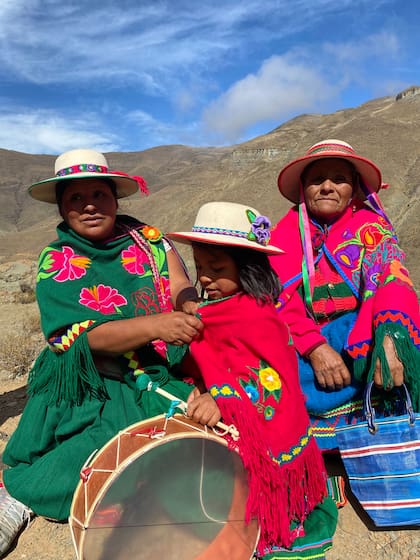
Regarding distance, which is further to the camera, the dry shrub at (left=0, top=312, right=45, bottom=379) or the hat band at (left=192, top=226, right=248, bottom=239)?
the dry shrub at (left=0, top=312, right=45, bottom=379)

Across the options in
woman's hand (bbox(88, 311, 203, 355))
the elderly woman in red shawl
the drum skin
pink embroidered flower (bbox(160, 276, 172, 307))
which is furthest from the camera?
pink embroidered flower (bbox(160, 276, 172, 307))

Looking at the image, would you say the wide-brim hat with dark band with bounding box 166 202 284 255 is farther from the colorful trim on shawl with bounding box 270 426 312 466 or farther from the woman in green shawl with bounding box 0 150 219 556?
the colorful trim on shawl with bounding box 270 426 312 466

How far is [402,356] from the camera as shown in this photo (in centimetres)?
244

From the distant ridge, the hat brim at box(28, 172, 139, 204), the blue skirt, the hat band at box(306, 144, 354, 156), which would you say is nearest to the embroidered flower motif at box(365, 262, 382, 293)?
the blue skirt

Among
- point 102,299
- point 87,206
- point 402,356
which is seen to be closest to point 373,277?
point 402,356

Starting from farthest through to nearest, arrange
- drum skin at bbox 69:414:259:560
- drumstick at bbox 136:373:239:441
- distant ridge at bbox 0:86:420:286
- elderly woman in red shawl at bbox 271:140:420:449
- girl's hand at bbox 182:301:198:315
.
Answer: distant ridge at bbox 0:86:420:286, elderly woman in red shawl at bbox 271:140:420:449, girl's hand at bbox 182:301:198:315, drumstick at bbox 136:373:239:441, drum skin at bbox 69:414:259:560

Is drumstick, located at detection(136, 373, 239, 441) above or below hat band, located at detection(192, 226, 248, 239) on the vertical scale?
below

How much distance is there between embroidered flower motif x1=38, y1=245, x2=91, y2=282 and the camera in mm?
2506

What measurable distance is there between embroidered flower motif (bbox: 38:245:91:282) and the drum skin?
2.86 ft

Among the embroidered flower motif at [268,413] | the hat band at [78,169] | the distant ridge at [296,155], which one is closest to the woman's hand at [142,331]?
the embroidered flower motif at [268,413]

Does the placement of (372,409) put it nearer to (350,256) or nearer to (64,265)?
(350,256)

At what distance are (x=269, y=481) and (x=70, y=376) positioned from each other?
1.05 metres

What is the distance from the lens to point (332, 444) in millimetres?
2818

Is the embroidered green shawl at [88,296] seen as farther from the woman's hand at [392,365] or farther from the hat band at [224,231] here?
the woman's hand at [392,365]
